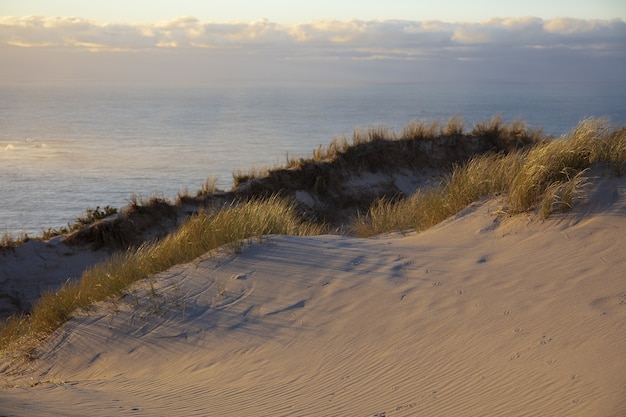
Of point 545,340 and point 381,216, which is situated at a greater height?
point 545,340

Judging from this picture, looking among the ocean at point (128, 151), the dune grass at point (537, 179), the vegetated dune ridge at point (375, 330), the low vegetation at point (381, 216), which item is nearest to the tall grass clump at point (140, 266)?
the low vegetation at point (381, 216)

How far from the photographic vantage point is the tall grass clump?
26.1 ft

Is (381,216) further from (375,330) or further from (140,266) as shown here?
(375,330)

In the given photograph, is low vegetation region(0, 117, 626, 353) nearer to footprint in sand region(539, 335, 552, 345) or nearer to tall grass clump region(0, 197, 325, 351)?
tall grass clump region(0, 197, 325, 351)

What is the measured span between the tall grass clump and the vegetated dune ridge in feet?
0.86

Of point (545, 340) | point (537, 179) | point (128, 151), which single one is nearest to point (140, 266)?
point (537, 179)

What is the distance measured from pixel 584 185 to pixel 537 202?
556 mm

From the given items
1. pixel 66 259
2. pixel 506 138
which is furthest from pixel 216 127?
pixel 66 259

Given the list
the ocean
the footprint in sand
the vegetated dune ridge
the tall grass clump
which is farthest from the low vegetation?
the ocean

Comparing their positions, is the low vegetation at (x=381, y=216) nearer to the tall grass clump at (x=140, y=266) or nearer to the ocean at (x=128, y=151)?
the tall grass clump at (x=140, y=266)

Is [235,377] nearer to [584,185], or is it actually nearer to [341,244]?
[341,244]

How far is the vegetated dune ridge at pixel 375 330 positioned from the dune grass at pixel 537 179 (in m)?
0.23

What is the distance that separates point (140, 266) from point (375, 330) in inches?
140

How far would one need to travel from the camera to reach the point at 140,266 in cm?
856
